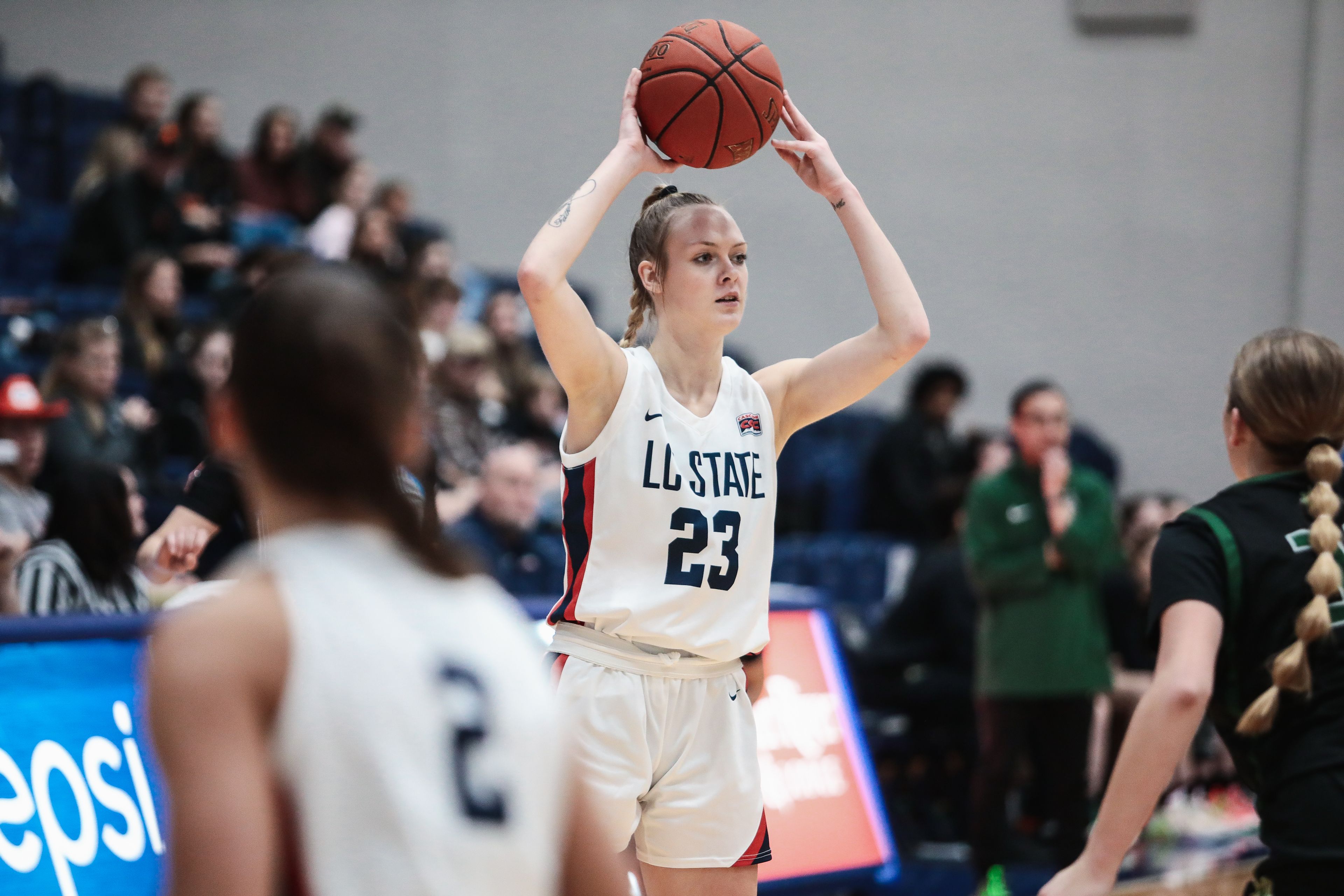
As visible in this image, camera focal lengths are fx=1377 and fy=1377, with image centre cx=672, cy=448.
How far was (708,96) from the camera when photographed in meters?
3.15

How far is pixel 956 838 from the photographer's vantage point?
748 cm

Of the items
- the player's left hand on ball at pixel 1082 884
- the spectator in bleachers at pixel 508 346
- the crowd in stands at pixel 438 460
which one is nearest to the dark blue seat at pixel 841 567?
the crowd in stands at pixel 438 460

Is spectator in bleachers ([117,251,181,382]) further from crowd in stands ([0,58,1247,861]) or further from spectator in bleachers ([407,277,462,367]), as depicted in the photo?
spectator in bleachers ([407,277,462,367])

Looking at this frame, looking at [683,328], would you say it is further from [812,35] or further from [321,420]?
[812,35]

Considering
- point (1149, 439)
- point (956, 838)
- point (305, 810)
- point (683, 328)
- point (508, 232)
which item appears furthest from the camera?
point (508, 232)

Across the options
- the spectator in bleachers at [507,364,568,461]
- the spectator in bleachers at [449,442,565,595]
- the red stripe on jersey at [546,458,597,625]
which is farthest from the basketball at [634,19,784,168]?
the spectator in bleachers at [507,364,568,461]

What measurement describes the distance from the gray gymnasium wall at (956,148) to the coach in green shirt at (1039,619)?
5276 mm

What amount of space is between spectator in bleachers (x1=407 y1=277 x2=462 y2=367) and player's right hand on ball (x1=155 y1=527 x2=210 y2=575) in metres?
4.79

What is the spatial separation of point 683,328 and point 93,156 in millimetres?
6837

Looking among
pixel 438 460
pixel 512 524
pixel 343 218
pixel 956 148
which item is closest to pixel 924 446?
pixel 512 524

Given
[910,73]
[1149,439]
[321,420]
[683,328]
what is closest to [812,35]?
[910,73]

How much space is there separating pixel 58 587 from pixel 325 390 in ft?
11.5

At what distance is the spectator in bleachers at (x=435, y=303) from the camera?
827cm

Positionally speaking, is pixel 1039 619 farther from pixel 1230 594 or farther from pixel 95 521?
pixel 95 521
